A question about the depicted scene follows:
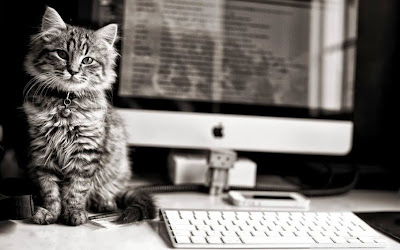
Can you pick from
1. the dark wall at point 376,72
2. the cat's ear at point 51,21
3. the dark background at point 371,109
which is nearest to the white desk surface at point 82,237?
the cat's ear at point 51,21

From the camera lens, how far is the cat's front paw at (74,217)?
30.8 inches

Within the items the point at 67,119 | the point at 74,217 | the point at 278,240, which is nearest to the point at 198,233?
the point at 278,240

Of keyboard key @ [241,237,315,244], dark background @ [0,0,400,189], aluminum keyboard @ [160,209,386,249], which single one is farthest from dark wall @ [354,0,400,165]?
keyboard key @ [241,237,315,244]

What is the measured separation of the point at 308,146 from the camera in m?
1.14

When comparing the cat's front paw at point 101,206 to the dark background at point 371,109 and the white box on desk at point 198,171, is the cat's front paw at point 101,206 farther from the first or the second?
the dark background at point 371,109

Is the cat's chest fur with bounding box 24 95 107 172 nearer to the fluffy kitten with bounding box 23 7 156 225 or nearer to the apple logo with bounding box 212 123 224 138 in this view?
the fluffy kitten with bounding box 23 7 156 225

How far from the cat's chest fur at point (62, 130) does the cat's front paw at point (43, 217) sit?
0.09 metres

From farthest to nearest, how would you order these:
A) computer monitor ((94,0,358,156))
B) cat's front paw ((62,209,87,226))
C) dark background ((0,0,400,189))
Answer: dark background ((0,0,400,189)) < computer monitor ((94,0,358,156)) < cat's front paw ((62,209,87,226))

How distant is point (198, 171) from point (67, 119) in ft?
1.23

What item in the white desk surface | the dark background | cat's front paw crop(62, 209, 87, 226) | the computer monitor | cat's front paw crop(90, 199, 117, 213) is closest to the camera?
the white desk surface

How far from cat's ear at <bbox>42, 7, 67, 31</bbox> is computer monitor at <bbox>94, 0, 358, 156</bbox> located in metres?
0.17

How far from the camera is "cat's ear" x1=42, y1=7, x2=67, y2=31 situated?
→ 0.87 m

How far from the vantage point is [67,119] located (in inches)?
33.1

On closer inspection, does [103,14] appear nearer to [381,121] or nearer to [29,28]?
[29,28]
